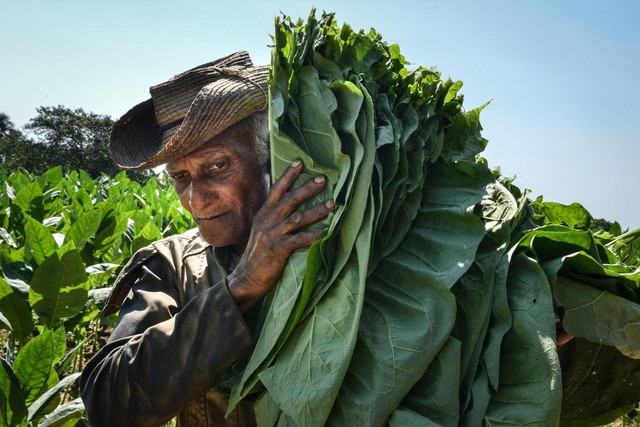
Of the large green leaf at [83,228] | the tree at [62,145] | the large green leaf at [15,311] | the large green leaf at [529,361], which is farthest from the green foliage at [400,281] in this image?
the tree at [62,145]

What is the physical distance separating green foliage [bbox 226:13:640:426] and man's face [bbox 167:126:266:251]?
0.31 m

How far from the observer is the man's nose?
1934 mm

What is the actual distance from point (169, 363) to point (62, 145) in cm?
3441

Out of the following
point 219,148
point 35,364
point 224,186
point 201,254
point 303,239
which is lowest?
point 35,364

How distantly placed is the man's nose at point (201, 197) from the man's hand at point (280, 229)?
305 millimetres

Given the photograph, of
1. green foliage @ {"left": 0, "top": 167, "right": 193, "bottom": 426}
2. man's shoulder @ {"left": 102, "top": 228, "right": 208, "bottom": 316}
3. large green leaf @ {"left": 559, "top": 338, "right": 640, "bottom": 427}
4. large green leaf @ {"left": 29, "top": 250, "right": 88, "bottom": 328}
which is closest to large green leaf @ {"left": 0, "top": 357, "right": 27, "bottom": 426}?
green foliage @ {"left": 0, "top": 167, "right": 193, "bottom": 426}

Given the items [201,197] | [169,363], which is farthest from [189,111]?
[169,363]

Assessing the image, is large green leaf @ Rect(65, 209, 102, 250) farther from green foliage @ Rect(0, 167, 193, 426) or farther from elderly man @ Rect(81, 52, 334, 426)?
elderly man @ Rect(81, 52, 334, 426)

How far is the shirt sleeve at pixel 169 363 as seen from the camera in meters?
1.73

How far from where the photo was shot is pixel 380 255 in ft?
5.27

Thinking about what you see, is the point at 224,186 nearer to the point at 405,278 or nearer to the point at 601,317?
the point at 405,278

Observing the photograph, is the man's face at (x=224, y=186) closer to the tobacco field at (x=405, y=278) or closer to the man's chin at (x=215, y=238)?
the man's chin at (x=215, y=238)

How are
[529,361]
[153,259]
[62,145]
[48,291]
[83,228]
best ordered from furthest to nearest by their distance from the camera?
[62,145] < [83,228] < [48,291] < [153,259] < [529,361]

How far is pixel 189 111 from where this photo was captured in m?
1.90
